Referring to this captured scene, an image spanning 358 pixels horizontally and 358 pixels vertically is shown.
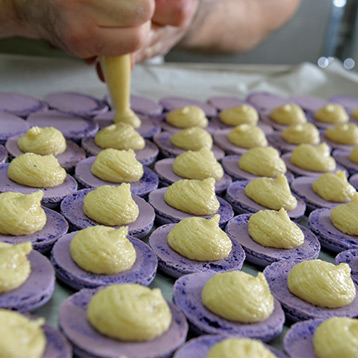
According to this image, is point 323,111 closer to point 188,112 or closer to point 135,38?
point 188,112

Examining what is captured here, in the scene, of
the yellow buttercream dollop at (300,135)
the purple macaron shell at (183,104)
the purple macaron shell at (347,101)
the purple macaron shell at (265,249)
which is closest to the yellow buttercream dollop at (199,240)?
the purple macaron shell at (265,249)

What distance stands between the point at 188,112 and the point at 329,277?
1325mm

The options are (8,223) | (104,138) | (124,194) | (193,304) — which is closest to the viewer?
Answer: (193,304)

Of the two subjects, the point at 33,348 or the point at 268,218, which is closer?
the point at 33,348

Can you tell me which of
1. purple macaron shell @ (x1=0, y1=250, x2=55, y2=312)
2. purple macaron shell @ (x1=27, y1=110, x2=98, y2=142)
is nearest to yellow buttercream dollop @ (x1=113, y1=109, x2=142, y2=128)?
purple macaron shell @ (x1=27, y1=110, x2=98, y2=142)

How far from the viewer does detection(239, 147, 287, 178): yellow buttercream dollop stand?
2193 mm

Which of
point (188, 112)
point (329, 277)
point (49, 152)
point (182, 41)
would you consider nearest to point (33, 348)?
point (329, 277)

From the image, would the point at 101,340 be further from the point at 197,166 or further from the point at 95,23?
the point at 95,23

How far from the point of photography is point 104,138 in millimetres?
2193

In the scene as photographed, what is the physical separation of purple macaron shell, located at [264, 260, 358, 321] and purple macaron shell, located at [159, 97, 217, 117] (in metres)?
1.43

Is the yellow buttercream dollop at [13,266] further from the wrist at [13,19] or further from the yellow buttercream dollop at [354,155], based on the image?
the yellow buttercream dollop at [354,155]

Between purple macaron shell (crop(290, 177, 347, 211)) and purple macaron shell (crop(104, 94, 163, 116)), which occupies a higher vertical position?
purple macaron shell (crop(104, 94, 163, 116))

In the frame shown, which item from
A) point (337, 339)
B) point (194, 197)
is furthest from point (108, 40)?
point (337, 339)

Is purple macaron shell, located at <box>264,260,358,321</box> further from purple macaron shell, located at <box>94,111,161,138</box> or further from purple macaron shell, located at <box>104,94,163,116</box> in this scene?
purple macaron shell, located at <box>104,94,163,116</box>
